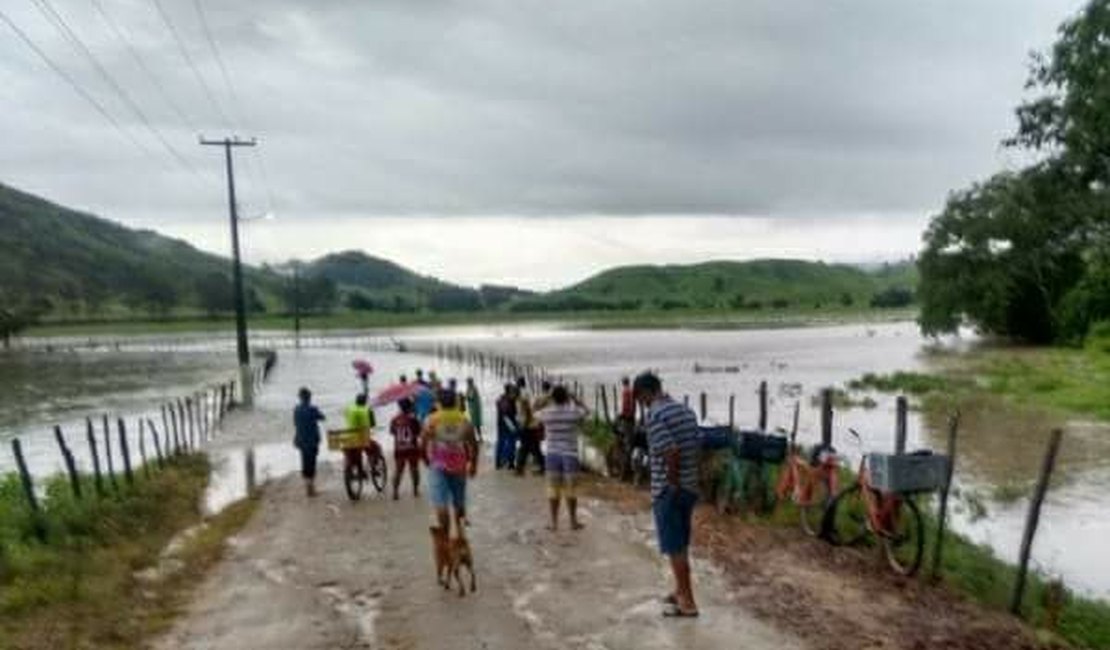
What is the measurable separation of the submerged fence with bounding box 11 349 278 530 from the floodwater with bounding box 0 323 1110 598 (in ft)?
3.07

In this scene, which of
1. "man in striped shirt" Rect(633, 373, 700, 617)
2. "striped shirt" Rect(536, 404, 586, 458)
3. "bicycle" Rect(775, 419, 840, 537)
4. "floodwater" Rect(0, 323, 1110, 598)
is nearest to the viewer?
"man in striped shirt" Rect(633, 373, 700, 617)

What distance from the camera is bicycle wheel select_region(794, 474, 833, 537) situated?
1306 centimetres

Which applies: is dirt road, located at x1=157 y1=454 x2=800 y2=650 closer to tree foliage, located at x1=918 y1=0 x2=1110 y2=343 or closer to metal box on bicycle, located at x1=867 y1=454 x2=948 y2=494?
metal box on bicycle, located at x1=867 y1=454 x2=948 y2=494

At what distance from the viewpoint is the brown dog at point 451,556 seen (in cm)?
1050

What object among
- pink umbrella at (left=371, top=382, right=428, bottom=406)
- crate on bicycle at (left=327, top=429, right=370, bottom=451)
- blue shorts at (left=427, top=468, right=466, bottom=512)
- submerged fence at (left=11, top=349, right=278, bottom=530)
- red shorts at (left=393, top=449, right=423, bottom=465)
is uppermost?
pink umbrella at (left=371, top=382, right=428, bottom=406)

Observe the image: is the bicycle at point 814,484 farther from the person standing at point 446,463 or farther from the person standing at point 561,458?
the person standing at point 446,463

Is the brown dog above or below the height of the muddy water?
above

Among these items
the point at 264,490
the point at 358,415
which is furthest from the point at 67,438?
the point at 358,415

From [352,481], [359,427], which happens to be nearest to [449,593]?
[359,427]

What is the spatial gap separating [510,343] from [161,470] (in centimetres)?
7640

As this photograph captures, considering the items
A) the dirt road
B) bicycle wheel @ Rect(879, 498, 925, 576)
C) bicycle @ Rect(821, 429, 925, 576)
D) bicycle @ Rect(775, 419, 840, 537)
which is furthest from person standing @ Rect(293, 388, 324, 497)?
bicycle wheel @ Rect(879, 498, 925, 576)

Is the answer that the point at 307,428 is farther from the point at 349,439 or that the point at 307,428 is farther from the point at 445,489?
the point at 445,489

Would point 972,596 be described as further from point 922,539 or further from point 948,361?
point 948,361

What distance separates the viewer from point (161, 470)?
21.9 meters
